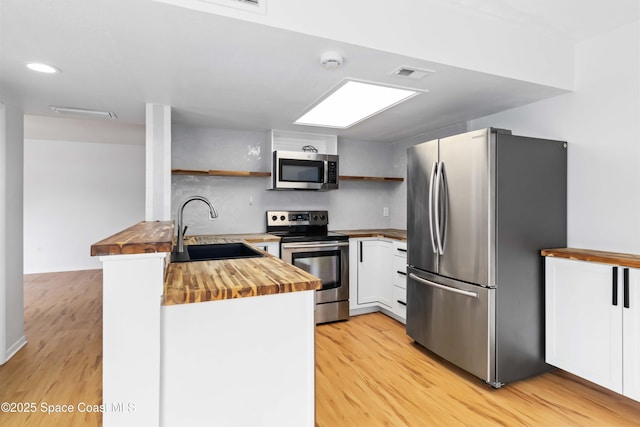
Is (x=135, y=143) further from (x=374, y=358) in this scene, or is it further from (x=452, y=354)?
(x=452, y=354)

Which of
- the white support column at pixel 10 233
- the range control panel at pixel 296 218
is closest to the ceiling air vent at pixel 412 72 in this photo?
the range control panel at pixel 296 218

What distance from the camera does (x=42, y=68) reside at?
2047mm

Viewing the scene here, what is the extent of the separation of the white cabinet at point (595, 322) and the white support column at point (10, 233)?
4.12 m

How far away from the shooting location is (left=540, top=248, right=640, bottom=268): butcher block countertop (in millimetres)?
1926

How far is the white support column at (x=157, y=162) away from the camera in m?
2.83

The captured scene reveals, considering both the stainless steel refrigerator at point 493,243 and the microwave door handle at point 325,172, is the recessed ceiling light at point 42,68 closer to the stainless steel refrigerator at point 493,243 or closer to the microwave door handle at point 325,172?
the microwave door handle at point 325,172

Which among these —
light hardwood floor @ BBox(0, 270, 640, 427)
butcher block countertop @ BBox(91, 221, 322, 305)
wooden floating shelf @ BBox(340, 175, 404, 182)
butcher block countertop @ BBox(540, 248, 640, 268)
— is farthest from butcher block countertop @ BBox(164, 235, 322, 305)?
wooden floating shelf @ BBox(340, 175, 404, 182)

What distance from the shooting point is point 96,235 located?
6.37 meters

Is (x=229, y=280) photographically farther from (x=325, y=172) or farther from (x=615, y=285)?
(x=325, y=172)

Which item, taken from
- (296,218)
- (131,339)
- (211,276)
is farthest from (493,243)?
(296,218)

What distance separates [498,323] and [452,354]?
463 millimetres

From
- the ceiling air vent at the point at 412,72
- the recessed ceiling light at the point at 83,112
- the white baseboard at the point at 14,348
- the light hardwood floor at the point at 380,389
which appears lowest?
the light hardwood floor at the point at 380,389

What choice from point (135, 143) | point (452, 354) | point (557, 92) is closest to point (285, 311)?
point (452, 354)

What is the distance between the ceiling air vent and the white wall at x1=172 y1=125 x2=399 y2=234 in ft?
6.90
